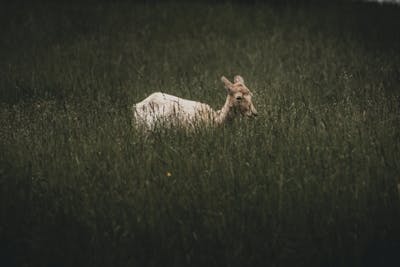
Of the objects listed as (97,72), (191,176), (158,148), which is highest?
→ (97,72)

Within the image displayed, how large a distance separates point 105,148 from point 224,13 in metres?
8.51

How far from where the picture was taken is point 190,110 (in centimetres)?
635

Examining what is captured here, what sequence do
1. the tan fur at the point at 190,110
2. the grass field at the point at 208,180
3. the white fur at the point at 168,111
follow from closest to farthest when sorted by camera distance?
the grass field at the point at 208,180 → the tan fur at the point at 190,110 → the white fur at the point at 168,111

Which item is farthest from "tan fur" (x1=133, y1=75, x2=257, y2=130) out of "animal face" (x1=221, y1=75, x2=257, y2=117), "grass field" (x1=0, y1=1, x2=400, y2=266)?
"grass field" (x1=0, y1=1, x2=400, y2=266)

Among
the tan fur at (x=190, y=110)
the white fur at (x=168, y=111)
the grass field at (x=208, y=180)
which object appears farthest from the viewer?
the white fur at (x=168, y=111)

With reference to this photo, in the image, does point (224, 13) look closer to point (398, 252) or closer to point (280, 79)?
point (280, 79)

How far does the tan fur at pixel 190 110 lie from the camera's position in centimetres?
586

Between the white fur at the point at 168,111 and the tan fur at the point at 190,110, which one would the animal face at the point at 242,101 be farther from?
the white fur at the point at 168,111

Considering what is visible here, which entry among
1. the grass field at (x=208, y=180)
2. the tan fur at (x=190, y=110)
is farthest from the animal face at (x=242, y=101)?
the grass field at (x=208, y=180)

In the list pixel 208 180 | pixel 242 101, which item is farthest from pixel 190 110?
pixel 208 180

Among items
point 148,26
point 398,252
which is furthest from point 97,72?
point 398,252

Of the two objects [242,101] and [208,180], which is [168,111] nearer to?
[242,101]

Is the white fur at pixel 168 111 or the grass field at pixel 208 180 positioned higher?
the white fur at pixel 168 111

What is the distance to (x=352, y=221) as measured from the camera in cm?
385
